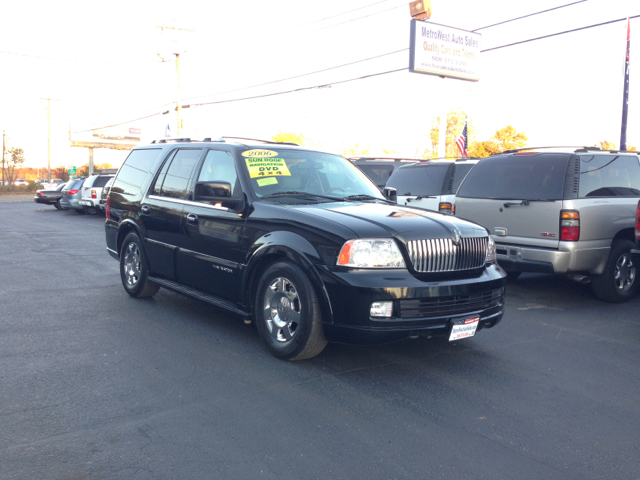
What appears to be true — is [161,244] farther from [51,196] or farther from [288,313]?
[51,196]

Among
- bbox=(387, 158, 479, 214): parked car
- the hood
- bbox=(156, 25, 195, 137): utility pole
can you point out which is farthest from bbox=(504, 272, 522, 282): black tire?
bbox=(156, 25, 195, 137): utility pole

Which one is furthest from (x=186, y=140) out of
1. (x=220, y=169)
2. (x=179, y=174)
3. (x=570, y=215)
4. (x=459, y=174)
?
(x=459, y=174)

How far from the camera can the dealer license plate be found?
4641 mm

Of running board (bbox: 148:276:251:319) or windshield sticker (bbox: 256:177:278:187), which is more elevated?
windshield sticker (bbox: 256:177:278:187)

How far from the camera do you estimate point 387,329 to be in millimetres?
4441

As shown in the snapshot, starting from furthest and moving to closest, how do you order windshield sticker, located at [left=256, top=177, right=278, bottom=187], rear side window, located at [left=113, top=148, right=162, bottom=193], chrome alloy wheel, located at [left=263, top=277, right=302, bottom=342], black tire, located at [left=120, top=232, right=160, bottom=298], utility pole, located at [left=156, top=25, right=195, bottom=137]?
utility pole, located at [left=156, top=25, right=195, bottom=137], rear side window, located at [left=113, top=148, right=162, bottom=193], black tire, located at [left=120, top=232, right=160, bottom=298], windshield sticker, located at [left=256, top=177, right=278, bottom=187], chrome alloy wheel, located at [left=263, top=277, right=302, bottom=342]

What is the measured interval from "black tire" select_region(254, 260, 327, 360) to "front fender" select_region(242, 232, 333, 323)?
7 centimetres

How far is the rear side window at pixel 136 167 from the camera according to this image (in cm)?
719

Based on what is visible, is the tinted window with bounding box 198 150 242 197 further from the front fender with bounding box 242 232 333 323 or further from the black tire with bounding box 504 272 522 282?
the black tire with bounding box 504 272 522 282

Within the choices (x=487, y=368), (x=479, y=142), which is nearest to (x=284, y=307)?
(x=487, y=368)

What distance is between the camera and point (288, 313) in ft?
16.1

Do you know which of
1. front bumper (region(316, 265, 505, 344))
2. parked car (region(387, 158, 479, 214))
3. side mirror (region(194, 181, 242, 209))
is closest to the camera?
front bumper (region(316, 265, 505, 344))

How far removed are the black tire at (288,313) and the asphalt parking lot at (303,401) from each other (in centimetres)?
18

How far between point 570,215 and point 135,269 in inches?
214
